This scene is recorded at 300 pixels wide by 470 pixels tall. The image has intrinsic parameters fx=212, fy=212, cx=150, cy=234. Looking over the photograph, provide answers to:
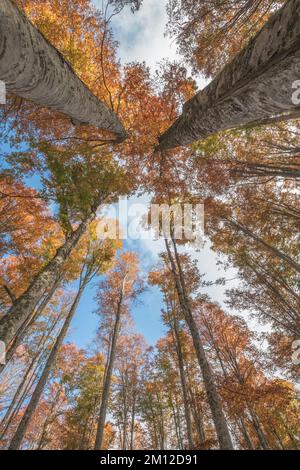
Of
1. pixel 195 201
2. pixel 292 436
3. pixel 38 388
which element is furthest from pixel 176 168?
→ pixel 292 436

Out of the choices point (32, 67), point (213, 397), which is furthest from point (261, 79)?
point (213, 397)

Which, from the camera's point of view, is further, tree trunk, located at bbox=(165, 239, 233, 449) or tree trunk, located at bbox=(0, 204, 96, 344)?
tree trunk, located at bbox=(165, 239, 233, 449)

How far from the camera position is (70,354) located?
703 inches

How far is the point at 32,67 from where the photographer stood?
76.3 inches

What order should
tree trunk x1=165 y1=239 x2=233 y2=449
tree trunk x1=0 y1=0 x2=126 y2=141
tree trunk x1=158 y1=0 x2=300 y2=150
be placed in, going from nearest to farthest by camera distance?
tree trunk x1=158 y1=0 x2=300 y2=150
tree trunk x1=0 y1=0 x2=126 y2=141
tree trunk x1=165 y1=239 x2=233 y2=449

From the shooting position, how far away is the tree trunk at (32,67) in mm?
1594

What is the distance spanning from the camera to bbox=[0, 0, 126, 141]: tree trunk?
159cm

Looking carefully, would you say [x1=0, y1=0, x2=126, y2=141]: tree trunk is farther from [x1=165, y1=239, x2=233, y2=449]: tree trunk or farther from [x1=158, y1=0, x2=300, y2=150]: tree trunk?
[x1=165, y1=239, x2=233, y2=449]: tree trunk

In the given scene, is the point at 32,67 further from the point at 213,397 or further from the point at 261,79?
the point at 213,397

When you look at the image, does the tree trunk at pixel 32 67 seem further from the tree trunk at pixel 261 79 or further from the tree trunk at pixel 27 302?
the tree trunk at pixel 27 302

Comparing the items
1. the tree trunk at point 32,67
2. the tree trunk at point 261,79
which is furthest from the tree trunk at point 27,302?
the tree trunk at point 261,79

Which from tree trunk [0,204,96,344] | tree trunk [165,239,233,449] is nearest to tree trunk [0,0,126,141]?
tree trunk [0,204,96,344]

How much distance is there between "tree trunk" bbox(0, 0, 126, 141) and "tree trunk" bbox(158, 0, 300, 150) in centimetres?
178

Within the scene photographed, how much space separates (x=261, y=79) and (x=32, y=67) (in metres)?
2.01
